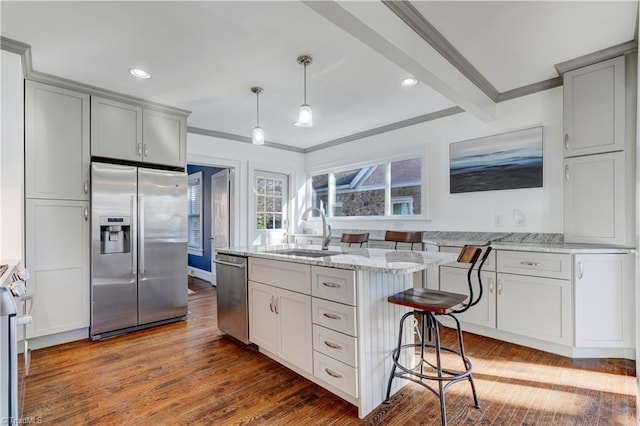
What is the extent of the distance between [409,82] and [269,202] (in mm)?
3161

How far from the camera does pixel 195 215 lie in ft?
20.7

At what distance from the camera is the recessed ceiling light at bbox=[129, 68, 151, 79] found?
277cm

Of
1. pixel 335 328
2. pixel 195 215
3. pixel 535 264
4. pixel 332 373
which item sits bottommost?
pixel 332 373

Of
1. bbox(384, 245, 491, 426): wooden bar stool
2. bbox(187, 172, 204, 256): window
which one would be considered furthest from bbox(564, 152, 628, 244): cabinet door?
bbox(187, 172, 204, 256): window

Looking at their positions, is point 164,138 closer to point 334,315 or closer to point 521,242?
point 334,315

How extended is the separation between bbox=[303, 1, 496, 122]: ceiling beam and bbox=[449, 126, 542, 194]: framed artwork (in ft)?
2.46

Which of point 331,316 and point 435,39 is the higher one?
point 435,39

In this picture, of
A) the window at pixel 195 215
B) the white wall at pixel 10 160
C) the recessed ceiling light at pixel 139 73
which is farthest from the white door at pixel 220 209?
the white wall at pixel 10 160

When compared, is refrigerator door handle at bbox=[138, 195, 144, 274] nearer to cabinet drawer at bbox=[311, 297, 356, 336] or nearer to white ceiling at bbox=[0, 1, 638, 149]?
white ceiling at bbox=[0, 1, 638, 149]

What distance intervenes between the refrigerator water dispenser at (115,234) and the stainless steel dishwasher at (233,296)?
3.44 feet

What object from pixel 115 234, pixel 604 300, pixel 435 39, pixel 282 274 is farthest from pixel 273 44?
pixel 604 300

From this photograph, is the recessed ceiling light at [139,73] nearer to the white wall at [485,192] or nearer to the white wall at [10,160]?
the white wall at [10,160]

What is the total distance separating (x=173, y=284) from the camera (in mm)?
3551

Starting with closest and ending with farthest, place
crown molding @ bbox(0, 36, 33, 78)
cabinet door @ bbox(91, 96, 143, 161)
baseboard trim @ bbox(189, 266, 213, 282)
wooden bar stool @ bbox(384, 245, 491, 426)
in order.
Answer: wooden bar stool @ bbox(384, 245, 491, 426) → crown molding @ bbox(0, 36, 33, 78) → cabinet door @ bbox(91, 96, 143, 161) → baseboard trim @ bbox(189, 266, 213, 282)
